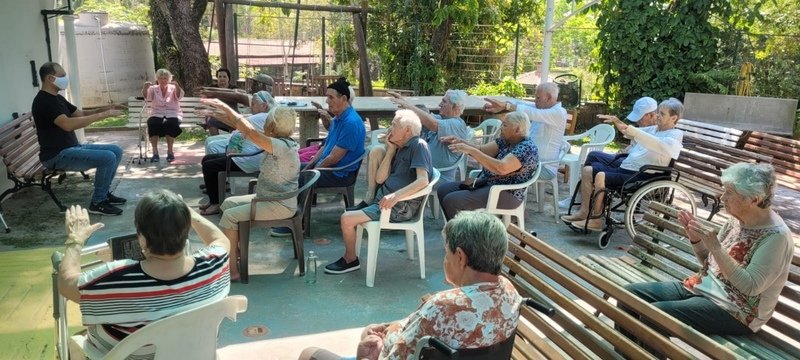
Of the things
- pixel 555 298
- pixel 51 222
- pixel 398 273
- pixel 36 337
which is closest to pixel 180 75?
pixel 51 222

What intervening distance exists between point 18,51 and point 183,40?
4.36 metres

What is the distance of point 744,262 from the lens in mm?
2471

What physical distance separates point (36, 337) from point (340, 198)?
12.9ft

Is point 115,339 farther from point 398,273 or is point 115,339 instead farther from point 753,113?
point 753,113

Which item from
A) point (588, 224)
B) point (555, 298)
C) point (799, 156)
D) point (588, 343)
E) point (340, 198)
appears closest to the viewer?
point (588, 343)

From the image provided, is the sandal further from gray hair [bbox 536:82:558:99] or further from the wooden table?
gray hair [bbox 536:82:558:99]

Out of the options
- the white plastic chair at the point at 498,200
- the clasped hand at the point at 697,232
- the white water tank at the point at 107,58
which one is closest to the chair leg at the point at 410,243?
the white plastic chair at the point at 498,200

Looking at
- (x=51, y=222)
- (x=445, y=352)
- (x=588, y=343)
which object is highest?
(x=445, y=352)

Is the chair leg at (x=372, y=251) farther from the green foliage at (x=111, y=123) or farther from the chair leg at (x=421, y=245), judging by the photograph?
the green foliage at (x=111, y=123)

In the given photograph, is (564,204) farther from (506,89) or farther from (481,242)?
(506,89)

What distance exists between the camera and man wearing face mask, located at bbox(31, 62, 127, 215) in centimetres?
530

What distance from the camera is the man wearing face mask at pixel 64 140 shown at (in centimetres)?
530

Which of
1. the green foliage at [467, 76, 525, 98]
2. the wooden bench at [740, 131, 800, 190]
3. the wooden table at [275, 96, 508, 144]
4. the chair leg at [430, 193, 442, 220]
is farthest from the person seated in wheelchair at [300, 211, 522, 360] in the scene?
the green foliage at [467, 76, 525, 98]

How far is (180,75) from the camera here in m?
11.4
